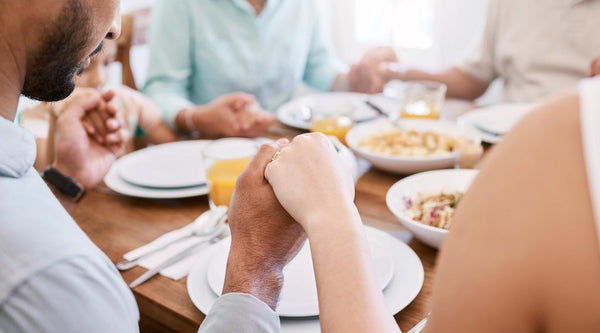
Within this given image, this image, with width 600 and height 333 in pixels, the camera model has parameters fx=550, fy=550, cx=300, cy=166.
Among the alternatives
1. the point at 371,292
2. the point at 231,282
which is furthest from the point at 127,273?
the point at 371,292

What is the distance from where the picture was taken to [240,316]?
726 mm

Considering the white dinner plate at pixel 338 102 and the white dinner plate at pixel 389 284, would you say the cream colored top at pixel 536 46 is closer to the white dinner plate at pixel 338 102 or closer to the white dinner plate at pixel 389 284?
the white dinner plate at pixel 338 102

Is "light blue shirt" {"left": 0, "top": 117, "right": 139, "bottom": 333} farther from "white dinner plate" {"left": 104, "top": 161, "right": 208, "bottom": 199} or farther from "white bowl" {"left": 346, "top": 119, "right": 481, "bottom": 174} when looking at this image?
"white bowl" {"left": 346, "top": 119, "right": 481, "bottom": 174}

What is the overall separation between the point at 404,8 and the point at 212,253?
3.60 meters

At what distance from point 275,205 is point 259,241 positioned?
0.06 m

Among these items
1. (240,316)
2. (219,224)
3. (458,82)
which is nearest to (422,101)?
(458,82)

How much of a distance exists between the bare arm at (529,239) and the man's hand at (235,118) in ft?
3.85

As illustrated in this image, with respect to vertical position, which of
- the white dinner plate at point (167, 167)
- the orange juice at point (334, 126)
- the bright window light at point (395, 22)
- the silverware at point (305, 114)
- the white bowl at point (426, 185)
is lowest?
the bright window light at point (395, 22)

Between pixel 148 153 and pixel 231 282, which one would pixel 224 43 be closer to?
pixel 148 153

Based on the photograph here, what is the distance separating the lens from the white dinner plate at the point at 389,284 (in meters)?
0.76

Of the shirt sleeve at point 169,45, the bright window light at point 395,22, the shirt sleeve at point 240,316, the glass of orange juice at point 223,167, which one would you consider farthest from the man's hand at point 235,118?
Answer: the bright window light at point 395,22

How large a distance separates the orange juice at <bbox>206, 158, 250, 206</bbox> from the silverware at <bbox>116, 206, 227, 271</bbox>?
4 cm

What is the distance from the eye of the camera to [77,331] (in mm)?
604

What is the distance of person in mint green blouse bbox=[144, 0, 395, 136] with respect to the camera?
2.09 meters
